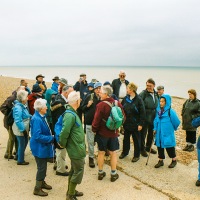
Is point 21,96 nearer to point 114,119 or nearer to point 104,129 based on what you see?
point 104,129

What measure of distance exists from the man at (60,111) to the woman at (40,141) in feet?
1.50

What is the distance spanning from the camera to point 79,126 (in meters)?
3.89

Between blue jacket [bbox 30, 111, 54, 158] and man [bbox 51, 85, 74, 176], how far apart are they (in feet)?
1.49

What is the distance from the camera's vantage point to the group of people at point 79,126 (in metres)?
3.93

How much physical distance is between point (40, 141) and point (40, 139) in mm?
55

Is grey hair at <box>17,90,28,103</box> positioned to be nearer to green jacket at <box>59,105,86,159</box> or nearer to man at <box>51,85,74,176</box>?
man at <box>51,85,74,176</box>

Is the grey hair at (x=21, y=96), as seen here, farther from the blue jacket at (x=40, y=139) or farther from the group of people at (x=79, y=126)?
the blue jacket at (x=40, y=139)

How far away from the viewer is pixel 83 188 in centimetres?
461

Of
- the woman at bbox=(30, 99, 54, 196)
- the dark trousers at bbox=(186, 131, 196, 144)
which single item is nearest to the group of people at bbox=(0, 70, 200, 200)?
the woman at bbox=(30, 99, 54, 196)

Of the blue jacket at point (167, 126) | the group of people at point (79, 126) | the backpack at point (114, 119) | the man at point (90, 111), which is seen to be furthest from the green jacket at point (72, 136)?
the blue jacket at point (167, 126)

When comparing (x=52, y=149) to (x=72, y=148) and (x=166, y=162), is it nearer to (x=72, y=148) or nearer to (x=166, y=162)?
(x=72, y=148)

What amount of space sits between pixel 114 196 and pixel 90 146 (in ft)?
5.18

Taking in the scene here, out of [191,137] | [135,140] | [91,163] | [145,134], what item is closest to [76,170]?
[91,163]

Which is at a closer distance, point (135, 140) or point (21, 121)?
point (21, 121)
